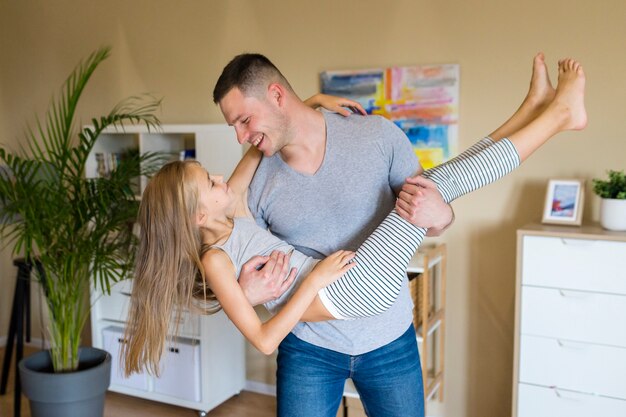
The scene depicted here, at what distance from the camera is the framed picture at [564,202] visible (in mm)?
2758

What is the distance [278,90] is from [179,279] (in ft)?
1.75

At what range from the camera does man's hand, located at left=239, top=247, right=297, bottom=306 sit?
164 cm

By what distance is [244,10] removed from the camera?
3.59m

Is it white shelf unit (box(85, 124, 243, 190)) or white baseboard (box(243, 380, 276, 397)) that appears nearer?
white shelf unit (box(85, 124, 243, 190))

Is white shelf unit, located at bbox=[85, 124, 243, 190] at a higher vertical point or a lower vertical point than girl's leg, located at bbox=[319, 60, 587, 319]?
higher

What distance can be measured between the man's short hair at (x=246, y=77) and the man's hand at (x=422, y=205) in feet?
1.44

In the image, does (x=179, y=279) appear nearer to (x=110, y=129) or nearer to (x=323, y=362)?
(x=323, y=362)

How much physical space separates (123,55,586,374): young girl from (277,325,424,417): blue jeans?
0.45 ft

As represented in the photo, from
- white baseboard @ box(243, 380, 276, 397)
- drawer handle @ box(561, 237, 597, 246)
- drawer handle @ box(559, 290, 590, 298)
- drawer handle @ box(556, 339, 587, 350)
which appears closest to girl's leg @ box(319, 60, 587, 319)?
drawer handle @ box(561, 237, 597, 246)

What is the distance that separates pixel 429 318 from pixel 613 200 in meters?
0.96

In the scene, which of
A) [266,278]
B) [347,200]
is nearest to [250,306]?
[266,278]

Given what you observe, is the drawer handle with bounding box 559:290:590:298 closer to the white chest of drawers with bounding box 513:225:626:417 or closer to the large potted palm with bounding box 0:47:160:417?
the white chest of drawers with bounding box 513:225:626:417

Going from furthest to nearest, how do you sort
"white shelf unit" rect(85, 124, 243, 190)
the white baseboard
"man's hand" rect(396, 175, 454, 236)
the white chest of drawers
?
the white baseboard < "white shelf unit" rect(85, 124, 243, 190) < the white chest of drawers < "man's hand" rect(396, 175, 454, 236)

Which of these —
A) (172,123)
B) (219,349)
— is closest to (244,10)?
(172,123)
